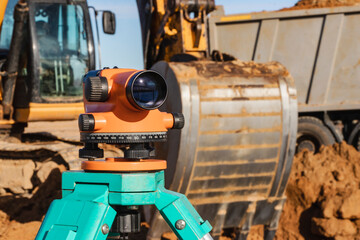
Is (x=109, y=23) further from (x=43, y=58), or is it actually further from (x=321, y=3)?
(x=321, y=3)

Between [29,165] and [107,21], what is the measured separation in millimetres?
1611

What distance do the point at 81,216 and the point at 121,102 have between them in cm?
44

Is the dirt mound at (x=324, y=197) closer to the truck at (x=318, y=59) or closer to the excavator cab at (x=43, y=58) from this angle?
the truck at (x=318, y=59)

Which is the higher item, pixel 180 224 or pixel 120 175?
pixel 120 175

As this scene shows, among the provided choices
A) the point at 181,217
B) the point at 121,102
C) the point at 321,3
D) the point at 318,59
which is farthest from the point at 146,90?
the point at 321,3

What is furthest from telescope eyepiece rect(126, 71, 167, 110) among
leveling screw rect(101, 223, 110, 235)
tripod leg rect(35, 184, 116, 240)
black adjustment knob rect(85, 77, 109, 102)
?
leveling screw rect(101, 223, 110, 235)

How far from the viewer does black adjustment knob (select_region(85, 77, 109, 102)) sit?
208 centimetres

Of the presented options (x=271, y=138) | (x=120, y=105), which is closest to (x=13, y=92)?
(x=271, y=138)

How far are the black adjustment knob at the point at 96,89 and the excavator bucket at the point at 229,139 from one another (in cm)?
180

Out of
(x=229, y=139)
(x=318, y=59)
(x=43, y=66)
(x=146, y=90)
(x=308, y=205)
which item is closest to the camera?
(x=146, y=90)

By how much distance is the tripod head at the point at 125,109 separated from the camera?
207 cm

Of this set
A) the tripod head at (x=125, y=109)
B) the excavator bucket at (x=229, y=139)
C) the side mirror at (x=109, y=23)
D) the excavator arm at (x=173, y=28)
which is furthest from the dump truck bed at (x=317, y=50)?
the tripod head at (x=125, y=109)

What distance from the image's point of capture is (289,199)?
19.1ft

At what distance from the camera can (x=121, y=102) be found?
2.11 meters
